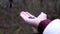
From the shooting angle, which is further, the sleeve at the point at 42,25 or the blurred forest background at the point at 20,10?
the blurred forest background at the point at 20,10

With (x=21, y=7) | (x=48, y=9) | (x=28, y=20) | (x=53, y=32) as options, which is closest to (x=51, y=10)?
(x=48, y=9)

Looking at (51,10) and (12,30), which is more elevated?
(51,10)

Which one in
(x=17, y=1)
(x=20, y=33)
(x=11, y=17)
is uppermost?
(x=17, y=1)

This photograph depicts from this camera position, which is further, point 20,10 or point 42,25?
point 20,10

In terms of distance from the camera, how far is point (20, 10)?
128 cm

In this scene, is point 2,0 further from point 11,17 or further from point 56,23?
point 56,23

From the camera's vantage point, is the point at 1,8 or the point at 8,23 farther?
the point at 1,8

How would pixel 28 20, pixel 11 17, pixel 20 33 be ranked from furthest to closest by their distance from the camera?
pixel 11 17 → pixel 20 33 → pixel 28 20

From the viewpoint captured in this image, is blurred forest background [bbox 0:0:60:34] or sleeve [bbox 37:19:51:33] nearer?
sleeve [bbox 37:19:51:33]

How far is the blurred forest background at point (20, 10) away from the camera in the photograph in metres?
1.16

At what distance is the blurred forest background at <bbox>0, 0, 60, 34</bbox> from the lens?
1.16m

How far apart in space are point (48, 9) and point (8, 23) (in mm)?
354

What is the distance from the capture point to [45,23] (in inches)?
26.4

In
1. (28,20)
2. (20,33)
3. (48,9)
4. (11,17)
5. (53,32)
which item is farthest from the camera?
(48,9)
